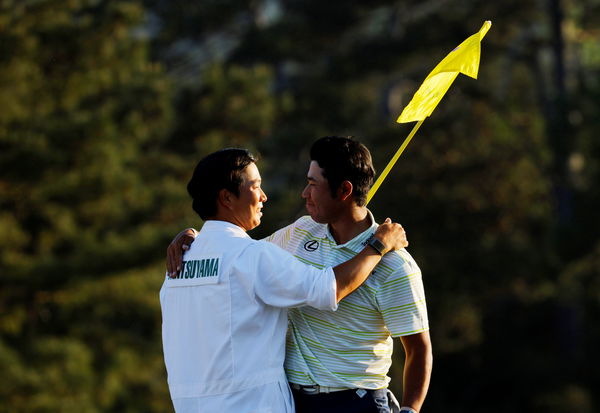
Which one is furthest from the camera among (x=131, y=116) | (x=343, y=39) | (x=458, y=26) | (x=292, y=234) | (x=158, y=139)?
(x=343, y=39)

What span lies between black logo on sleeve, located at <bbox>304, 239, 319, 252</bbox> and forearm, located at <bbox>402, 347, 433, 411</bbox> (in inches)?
18.4

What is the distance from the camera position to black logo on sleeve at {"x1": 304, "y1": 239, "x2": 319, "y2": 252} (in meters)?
3.87

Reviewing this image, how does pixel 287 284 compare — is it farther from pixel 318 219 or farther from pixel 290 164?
pixel 290 164

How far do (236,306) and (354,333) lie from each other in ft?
1.32

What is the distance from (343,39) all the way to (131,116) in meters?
6.94

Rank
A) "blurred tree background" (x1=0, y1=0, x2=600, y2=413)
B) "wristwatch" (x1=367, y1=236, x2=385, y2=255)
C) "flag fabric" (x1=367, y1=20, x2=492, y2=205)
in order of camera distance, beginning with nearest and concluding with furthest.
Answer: "wristwatch" (x1=367, y1=236, x2=385, y2=255)
"flag fabric" (x1=367, y1=20, x2=492, y2=205)
"blurred tree background" (x1=0, y1=0, x2=600, y2=413)

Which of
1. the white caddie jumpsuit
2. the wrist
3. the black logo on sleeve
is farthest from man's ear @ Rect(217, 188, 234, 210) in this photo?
the wrist

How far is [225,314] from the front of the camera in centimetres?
352

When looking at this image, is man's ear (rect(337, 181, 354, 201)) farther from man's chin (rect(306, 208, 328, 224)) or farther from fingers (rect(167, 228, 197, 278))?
fingers (rect(167, 228, 197, 278))

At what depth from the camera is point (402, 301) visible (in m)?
3.64

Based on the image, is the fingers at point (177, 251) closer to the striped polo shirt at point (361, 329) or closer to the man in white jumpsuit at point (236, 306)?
the man in white jumpsuit at point (236, 306)

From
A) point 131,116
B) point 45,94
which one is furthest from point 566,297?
point 45,94

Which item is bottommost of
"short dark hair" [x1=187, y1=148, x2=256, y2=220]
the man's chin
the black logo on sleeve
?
the black logo on sleeve

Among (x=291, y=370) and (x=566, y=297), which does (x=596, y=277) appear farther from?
(x=291, y=370)
